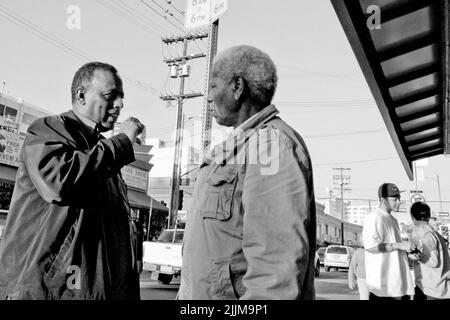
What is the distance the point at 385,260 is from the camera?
13.3 ft

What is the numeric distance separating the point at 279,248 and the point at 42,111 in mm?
43111

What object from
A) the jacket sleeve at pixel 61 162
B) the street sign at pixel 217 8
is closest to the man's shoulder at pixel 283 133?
the jacket sleeve at pixel 61 162

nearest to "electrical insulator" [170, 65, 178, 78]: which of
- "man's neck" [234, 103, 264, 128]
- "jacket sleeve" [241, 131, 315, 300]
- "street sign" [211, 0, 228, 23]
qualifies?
"street sign" [211, 0, 228, 23]

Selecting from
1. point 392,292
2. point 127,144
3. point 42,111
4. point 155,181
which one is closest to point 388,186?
point 392,292

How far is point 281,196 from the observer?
1431mm

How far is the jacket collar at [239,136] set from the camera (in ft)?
5.43

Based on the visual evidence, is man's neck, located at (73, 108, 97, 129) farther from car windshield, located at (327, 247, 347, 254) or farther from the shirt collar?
car windshield, located at (327, 247, 347, 254)

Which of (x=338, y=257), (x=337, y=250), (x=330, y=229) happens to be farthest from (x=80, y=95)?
(x=330, y=229)

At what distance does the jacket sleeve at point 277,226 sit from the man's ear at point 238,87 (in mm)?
367

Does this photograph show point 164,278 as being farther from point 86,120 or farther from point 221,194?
point 221,194

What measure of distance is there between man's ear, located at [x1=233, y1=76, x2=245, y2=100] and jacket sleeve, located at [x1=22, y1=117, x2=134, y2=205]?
626 mm

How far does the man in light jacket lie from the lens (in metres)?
1.39
